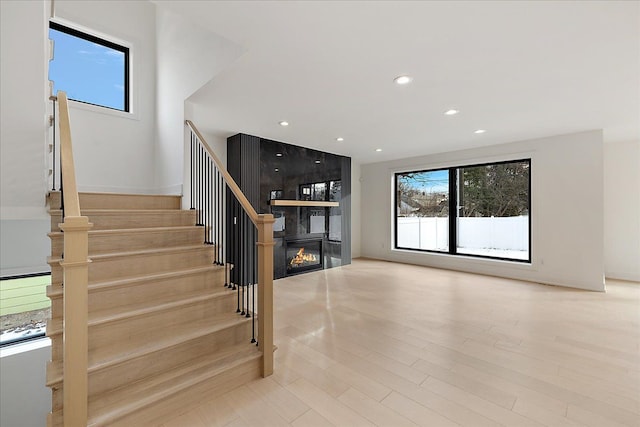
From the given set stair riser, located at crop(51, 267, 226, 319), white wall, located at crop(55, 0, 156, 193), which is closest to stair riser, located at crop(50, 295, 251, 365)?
stair riser, located at crop(51, 267, 226, 319)

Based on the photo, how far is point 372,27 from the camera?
6.28ft

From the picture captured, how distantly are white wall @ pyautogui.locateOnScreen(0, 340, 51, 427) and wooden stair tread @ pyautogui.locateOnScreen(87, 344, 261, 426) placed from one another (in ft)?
8.43

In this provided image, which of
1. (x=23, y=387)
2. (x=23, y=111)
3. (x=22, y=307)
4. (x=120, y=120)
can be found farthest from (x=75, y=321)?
(x=22, y=307)

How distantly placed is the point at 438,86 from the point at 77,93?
4492mm

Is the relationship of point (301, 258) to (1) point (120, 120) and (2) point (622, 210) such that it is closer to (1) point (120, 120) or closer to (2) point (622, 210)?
(1) point (120, 120)

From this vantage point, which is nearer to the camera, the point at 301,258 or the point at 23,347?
the point at 23,347

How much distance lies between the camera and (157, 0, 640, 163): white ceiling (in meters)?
1.78

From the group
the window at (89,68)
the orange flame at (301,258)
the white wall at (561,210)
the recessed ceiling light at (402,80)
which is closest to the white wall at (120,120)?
the window at (89,68)

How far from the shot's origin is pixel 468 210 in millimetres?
5707

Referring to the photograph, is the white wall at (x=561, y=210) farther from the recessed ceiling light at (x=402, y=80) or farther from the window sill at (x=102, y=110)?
the window sill at (x=102, y=110)

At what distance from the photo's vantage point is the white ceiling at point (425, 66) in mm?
1778

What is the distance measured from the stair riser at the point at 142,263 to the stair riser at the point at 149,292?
0.60 ft

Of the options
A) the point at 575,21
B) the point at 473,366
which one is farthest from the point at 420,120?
the point at 473,366

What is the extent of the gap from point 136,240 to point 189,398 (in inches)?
57.7
